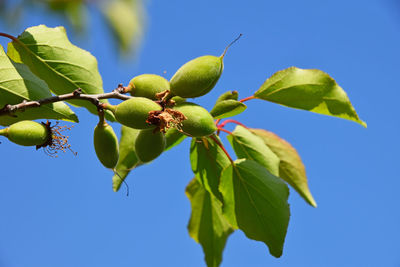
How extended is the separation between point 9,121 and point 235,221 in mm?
1336

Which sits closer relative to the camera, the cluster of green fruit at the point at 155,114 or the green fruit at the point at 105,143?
the cluster of green fruit at the point at 155,114

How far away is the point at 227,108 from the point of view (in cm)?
214

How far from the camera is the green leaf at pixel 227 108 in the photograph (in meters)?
2.12

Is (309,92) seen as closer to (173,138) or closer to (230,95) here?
(230,95)

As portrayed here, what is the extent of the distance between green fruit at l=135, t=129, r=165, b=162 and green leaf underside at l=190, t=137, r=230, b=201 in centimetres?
51

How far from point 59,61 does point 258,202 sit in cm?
128

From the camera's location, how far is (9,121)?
2.00 meters

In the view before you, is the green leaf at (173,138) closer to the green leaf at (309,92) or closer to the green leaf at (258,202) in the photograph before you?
the green leaf at (258,202)

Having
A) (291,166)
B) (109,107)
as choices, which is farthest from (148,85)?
(291,166)

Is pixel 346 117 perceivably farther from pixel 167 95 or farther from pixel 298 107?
pixel 167 95

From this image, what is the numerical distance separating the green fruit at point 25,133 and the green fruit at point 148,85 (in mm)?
472

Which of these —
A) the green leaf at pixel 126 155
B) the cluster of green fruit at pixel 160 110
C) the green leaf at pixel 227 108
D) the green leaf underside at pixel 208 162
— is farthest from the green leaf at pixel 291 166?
the cluster of green fruit at pixel 160 110

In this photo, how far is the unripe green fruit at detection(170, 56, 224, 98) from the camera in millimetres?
1832

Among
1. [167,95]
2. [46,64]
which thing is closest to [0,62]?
[46,64]
